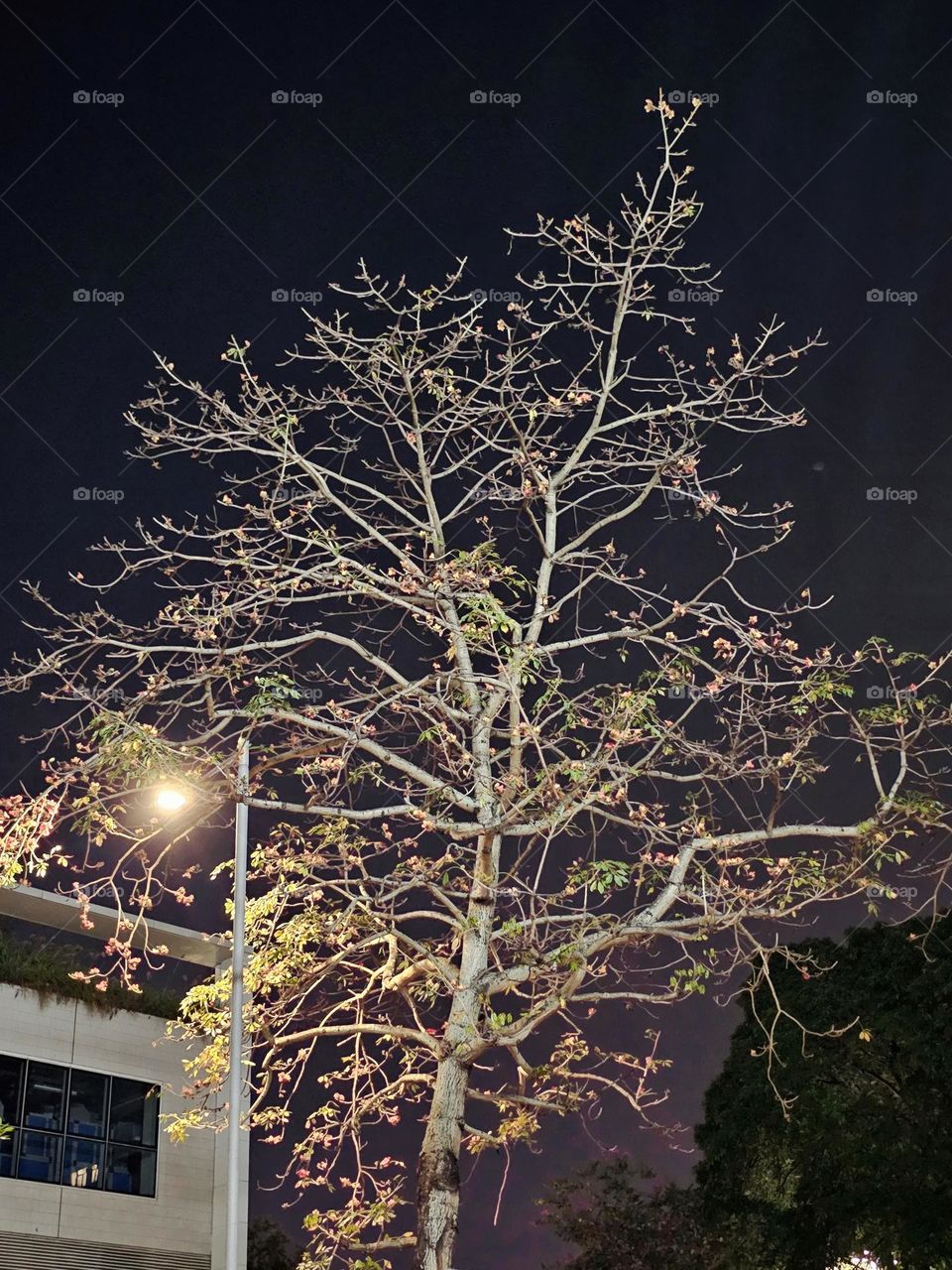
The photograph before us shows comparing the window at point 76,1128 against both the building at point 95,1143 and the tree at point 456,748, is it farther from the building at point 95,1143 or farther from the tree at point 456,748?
the tree at point 456,748

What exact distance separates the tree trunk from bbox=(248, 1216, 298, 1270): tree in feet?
58.4

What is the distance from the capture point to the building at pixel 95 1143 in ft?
62.0

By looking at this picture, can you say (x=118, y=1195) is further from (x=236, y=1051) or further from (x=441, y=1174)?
(x=441, y=1174)

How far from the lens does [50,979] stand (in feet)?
65.1

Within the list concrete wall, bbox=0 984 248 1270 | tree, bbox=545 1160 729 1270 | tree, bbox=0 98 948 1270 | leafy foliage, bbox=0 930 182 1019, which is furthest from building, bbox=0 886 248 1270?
tree, bbox=0 98 948 1270

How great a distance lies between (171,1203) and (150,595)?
8.68 m

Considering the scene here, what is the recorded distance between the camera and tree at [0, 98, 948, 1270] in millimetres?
9570

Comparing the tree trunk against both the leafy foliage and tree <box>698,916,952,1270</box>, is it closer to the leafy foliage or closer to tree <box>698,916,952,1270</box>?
tree <box>698,916,952,1270</box>

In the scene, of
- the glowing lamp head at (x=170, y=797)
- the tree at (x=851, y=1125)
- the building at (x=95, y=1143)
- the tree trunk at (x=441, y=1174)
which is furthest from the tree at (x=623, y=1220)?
the glowing lamp head at (x=170, y=797)

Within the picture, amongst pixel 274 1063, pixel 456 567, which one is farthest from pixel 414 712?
pixel 274 1063

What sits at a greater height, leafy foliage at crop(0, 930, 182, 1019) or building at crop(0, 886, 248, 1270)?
leafy foliage at crop(0, 930, 182, 1019)

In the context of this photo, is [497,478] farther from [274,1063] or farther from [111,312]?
[111,312]

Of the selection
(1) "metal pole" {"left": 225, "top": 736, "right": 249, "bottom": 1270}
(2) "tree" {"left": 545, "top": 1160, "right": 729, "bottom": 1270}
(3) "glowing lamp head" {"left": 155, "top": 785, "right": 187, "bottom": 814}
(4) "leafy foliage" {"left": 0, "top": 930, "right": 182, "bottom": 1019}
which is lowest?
(1) "metal pole" {"left": 225, "top": 736, "right": 249, "bottom": 1270}

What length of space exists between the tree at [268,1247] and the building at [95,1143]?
206 inches
